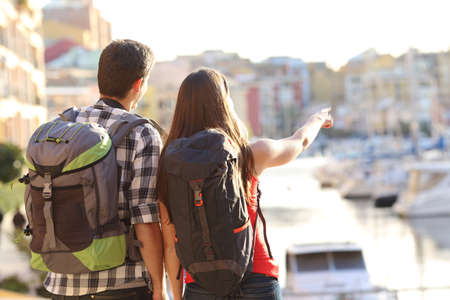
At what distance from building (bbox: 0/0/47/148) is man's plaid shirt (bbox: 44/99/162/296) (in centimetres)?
2237

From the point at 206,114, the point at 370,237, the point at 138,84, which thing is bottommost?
the point at 370,237

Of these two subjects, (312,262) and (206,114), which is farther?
(312,262)

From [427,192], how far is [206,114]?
1335 inches

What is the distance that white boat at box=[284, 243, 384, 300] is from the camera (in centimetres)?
1441

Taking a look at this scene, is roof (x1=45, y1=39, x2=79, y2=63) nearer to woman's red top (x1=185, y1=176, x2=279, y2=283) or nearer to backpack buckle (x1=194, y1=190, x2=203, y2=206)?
woman's red top (x1=185, y1=176, x2=279, y2=283)

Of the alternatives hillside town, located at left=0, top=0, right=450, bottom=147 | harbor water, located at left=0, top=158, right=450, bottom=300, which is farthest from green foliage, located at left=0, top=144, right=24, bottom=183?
hillside town, located at left=0, top=0, right=450, bottom=147

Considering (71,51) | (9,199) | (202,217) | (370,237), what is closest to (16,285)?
(9,199)

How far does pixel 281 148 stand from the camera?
2844mm

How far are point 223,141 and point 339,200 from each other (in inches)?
1786

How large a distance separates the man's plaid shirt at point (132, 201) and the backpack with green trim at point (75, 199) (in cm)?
7

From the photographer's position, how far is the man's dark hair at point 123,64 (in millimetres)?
2785

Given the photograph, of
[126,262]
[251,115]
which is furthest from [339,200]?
[251,115]

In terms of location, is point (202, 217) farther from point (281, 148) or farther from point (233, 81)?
point (233, 81)

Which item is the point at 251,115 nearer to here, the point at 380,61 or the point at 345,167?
the point at 380,61
